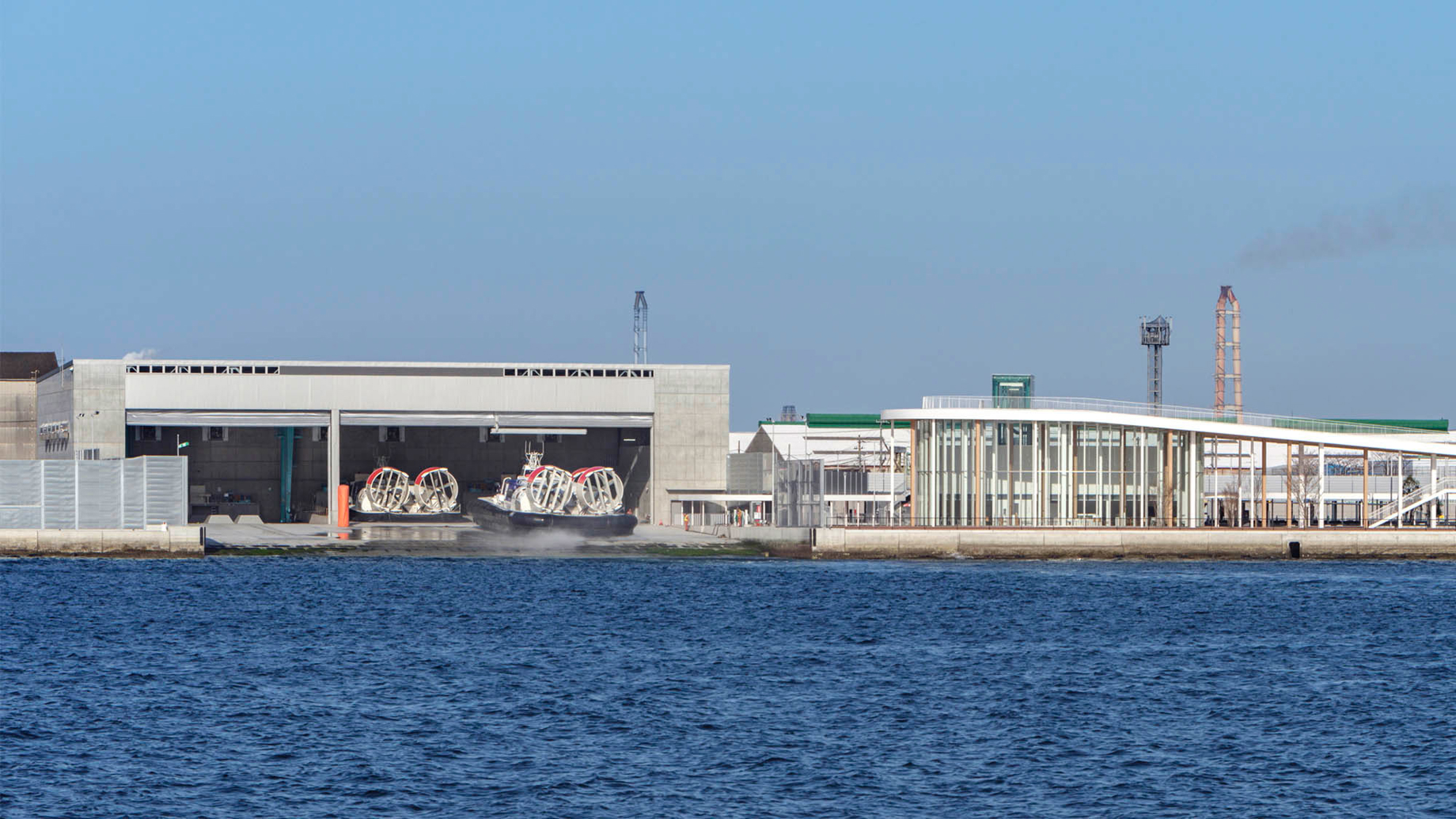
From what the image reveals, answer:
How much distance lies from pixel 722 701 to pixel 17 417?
107 metres

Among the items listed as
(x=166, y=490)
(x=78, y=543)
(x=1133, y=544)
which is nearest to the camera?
(x=78, y=543)

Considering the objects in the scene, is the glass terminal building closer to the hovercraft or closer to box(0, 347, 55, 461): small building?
the hovercraft

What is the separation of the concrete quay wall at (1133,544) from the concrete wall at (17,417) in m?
69.4

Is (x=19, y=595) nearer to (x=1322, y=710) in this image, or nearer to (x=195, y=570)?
(x=195, y=570)

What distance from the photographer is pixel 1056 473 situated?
9638 cm

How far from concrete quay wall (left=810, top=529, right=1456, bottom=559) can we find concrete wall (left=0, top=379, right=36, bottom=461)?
69439 millimetres

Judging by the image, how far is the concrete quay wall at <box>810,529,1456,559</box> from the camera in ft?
310

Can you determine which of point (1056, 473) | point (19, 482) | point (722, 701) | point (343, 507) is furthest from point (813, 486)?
point (722, 701)

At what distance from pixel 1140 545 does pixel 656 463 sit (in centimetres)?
3213

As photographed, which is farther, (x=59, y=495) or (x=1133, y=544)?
(x=1133, y=544)

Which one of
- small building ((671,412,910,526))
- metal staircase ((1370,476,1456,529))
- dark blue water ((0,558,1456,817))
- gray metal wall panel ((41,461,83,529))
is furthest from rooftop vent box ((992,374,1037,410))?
gray metal wall panel ((41,461,83,529))

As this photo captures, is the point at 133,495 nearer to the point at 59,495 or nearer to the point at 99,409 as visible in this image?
the point at 59,495

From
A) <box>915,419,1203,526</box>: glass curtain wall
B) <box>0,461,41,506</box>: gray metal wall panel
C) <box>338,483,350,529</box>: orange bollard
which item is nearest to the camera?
<box>0,461,41,506</box>: gray metal wall panel

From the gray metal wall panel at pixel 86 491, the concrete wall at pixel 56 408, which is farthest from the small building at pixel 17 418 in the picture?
the gray metal wall panel at pixel 86 491
